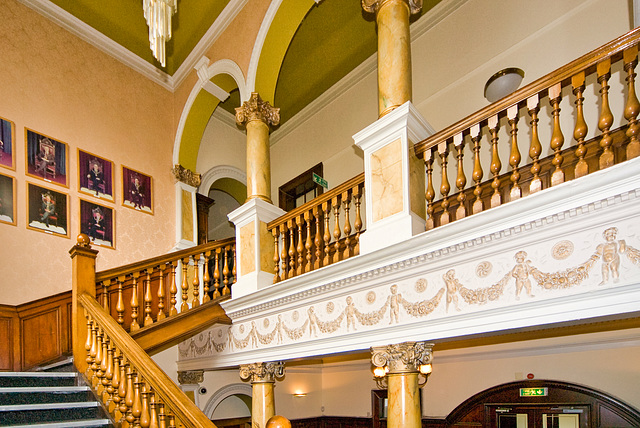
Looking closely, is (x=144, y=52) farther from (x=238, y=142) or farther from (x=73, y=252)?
(x=73, y=252)

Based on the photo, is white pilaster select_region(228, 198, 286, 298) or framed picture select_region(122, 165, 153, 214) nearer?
white pilaster select_region(228, 198, 286, 298)

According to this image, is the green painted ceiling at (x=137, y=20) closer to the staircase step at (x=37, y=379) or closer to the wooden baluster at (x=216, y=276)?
the wooden baluster at (x=216, y=276)

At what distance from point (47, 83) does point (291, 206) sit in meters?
5.18

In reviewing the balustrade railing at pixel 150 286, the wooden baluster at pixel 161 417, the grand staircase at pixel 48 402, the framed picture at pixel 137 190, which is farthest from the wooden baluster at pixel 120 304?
the framed picture at pixel 137 190

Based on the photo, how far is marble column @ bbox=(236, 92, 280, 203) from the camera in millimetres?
5934

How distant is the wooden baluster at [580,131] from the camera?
2.86 m

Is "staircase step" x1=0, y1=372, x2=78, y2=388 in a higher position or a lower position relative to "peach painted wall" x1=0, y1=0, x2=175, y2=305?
lower

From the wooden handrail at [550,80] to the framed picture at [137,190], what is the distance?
569 cm

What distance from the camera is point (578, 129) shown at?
2914 millimetres

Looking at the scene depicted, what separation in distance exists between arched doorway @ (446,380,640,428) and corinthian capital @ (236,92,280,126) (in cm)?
543

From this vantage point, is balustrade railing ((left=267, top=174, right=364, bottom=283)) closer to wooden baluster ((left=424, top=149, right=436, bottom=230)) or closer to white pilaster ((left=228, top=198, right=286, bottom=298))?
white pilaster ((left=228, top=198, right=286, bottom=298))

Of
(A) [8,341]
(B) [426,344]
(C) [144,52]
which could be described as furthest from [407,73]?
(C) [144,52]

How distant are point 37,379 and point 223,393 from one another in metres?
Result: 4.35

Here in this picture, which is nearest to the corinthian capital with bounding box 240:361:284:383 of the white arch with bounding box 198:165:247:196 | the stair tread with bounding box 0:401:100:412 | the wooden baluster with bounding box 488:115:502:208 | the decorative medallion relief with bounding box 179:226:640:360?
the decorative medallion relief with bounding box 179:226:640:360
